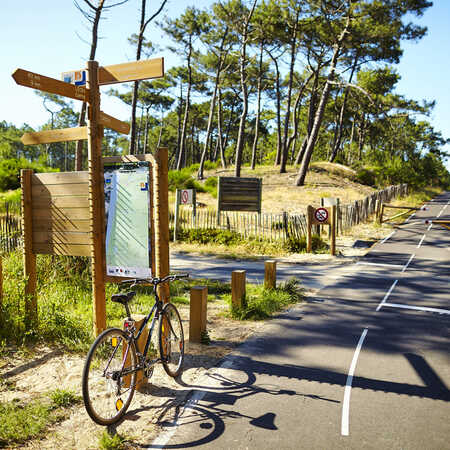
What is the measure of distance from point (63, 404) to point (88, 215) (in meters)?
2.27

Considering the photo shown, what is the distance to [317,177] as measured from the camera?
109ft

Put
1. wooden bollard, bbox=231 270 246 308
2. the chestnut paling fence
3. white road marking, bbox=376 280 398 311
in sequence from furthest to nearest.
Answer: the chestnut paling fence < white road marking, bbox=376 280 398 311 < wooden bollard, bbox=231 270 246 308

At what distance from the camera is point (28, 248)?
575 centimetres

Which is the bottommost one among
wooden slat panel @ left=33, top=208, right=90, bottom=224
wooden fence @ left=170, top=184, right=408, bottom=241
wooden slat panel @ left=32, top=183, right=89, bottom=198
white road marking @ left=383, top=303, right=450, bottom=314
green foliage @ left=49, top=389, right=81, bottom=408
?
white road marking @ left=383, top=303, right=450, bottom=314

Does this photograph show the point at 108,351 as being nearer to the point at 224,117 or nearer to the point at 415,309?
the point at 415,309

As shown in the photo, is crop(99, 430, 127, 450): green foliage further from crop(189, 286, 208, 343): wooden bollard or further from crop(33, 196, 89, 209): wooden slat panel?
crop(33, 196, 89, 209): wooden slat panel

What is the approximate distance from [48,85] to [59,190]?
1.41 metres

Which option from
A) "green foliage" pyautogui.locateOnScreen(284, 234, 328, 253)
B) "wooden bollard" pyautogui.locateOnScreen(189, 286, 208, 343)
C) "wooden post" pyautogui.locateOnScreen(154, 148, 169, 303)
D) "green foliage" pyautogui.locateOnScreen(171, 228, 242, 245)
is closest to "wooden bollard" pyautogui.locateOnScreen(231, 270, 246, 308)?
"wooden bollard" pyautogui.locateOnScreen(189, 286, 208, 343)

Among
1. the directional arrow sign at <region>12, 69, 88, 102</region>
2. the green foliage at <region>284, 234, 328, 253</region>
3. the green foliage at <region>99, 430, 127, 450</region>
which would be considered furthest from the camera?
the green foliage at <region>284, 234, 328, 253</region>

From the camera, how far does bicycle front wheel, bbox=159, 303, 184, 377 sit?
459 cm

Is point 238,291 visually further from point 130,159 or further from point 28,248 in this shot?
point 28,248

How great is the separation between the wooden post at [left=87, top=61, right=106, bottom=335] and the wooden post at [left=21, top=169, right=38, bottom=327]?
3.42 ft

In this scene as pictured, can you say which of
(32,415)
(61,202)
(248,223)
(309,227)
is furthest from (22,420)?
(248,223)

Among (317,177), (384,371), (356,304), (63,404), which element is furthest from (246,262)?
(317,177)
